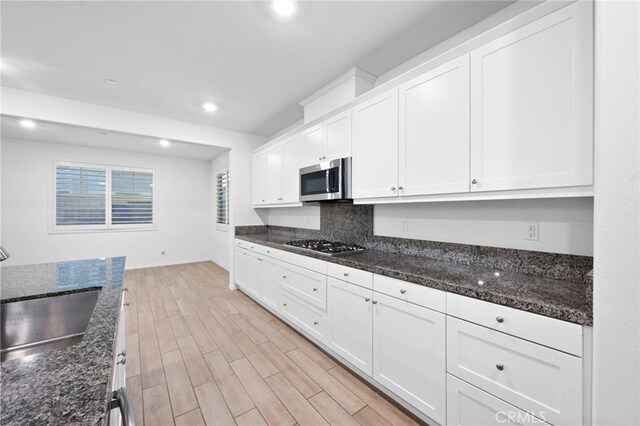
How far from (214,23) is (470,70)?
1.84 meters

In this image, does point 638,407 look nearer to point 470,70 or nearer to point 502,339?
point 502,339

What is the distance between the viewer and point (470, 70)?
1.58m

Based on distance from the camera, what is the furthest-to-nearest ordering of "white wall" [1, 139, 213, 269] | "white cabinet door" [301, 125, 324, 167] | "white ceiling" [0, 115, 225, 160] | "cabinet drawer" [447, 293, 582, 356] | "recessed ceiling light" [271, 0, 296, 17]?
"white wall" [1, 139, 213, 269]
"white ceiling" [0, 115, 225, 160]
"white cabinet door" [301, 125, 324, 167]
"recessed ceiling light" [271, 0, 296, 17]
"cabinet drawer" [447, 293, 582, 356]

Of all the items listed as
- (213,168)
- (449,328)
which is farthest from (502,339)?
(213,168)

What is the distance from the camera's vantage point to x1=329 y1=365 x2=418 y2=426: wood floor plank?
1.63 meters

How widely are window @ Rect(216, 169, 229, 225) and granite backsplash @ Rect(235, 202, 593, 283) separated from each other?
2598 mm

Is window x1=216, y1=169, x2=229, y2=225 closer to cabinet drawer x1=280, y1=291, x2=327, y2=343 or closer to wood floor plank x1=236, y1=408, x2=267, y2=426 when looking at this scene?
cabinet drawer x1=280, y1=291, x2=327, y2=343

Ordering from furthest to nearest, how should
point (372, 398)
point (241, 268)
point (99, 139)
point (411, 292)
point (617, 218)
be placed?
point (99, 139)
point (241, 268)
point (372, 398)
point (411, 292)
point (617, 218)

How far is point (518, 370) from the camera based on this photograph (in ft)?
3.87

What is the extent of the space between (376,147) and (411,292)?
1203 mm

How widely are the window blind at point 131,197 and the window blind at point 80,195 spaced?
0.65 ft

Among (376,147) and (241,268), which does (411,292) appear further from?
(241,268)

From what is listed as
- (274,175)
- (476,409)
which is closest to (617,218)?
(476,409)

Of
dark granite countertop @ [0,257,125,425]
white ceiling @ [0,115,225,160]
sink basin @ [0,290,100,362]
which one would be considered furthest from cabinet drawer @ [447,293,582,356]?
white ceiling @ [0,115,225,160]
